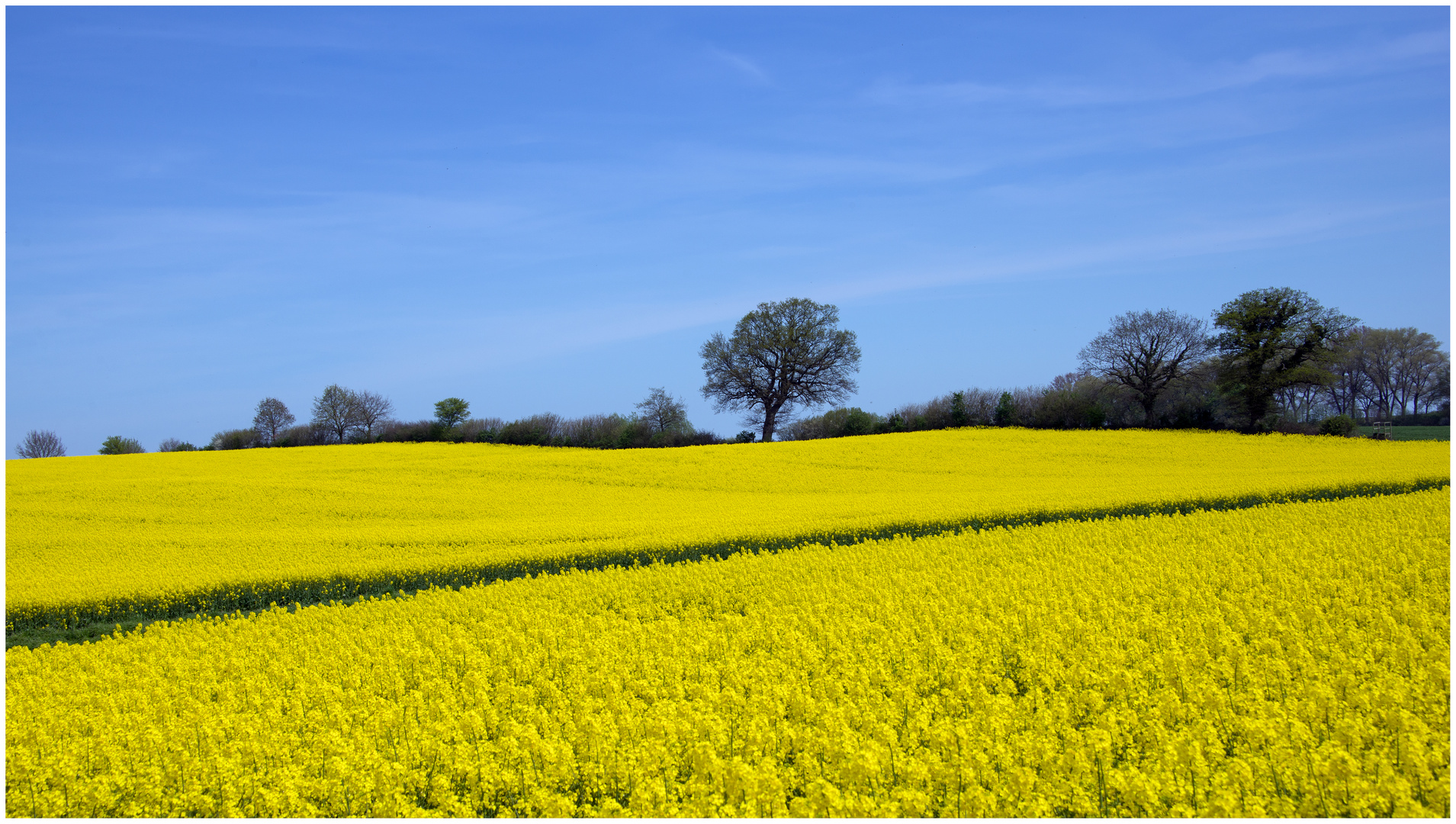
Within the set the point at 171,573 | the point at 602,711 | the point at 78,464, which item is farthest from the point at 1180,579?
the point at 78,464

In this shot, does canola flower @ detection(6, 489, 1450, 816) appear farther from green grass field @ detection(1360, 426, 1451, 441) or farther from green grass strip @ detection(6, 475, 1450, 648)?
green grass field @ detection(1360, 426, 1451, 441)

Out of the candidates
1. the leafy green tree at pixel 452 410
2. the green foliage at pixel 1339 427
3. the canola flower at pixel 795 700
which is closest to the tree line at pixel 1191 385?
the green foliage at pixel 1339 427

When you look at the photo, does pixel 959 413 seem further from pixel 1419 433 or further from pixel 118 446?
pixel 118 446

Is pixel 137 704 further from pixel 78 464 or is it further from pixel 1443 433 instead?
pixel 1443 433

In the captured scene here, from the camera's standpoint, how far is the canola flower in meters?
4.84

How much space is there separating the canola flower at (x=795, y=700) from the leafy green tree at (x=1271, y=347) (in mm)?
28029

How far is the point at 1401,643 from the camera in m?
6.84

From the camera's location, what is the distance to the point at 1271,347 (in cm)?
3469

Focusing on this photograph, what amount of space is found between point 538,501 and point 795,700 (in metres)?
16.0

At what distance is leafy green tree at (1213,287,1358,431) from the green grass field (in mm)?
3655

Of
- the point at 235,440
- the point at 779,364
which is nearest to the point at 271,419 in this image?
the point at 235,440

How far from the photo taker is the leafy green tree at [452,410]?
134ft

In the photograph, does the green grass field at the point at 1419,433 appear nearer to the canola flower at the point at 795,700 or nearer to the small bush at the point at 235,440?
the canola flower at the point at 795,700

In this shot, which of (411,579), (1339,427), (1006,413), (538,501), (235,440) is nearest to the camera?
(411,579)
